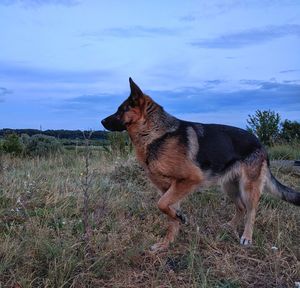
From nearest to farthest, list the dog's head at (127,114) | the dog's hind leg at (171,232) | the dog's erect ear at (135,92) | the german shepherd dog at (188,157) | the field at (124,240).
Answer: the field at (124,240), the dog's hind leg at (171,232), the german shepherd dog at (188,157), the dog's erect ear at (135,92), the dog's head at (127,114)

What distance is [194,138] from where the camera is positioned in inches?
218

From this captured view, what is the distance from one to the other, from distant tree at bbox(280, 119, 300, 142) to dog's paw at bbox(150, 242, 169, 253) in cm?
1132

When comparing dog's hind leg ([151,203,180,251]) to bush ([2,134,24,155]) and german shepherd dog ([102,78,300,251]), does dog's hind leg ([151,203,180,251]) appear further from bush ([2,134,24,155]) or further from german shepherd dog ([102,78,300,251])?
bush ([2,134,24,155])

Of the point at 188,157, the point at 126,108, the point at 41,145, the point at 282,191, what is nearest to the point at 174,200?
the point at 188,157

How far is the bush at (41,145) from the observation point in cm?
1259

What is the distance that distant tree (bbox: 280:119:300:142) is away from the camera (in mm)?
15626

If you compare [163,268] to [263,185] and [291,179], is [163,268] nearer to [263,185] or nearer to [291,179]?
[263,185]

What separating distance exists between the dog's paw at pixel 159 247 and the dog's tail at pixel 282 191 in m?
1.78

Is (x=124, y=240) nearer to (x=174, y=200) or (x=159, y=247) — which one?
(x=159, y=247)

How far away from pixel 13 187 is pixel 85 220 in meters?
2.17

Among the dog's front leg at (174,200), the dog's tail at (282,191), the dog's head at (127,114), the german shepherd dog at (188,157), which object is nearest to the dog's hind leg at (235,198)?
the german shepherd dog at (188,157)

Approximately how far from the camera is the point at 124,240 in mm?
4602

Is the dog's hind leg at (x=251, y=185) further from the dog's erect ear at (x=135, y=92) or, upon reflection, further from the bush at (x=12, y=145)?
the bush at (x=12, y=145)

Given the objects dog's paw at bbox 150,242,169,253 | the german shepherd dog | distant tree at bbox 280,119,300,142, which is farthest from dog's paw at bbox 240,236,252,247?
distant tree at bbox 280,119,300,142
